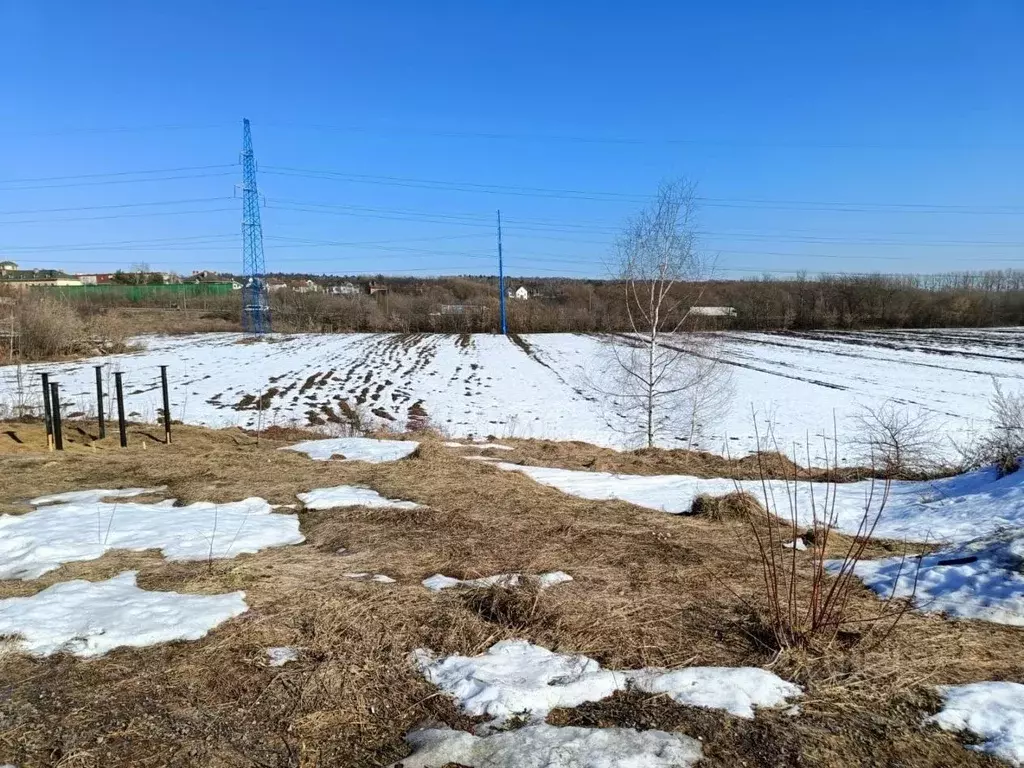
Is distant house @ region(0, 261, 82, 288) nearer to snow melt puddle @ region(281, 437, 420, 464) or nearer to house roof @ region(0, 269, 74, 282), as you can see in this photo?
house roof @ region(0, 269, 74, 282)

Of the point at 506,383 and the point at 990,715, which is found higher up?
the point at 990,715

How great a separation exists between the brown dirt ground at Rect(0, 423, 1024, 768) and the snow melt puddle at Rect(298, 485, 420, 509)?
0.60 meters

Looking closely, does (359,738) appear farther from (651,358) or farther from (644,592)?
(651,358)

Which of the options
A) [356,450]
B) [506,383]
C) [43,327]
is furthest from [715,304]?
[356,450]

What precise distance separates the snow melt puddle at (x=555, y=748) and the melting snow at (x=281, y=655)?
91 cm

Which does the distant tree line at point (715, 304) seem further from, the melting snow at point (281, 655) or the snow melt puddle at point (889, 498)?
the melting snow at point (281, 655)

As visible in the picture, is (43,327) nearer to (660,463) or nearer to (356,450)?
(356,450)

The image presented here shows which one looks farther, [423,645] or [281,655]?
[423,645]

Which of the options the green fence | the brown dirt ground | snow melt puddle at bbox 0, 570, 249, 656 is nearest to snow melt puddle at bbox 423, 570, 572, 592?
the brown dirt ground

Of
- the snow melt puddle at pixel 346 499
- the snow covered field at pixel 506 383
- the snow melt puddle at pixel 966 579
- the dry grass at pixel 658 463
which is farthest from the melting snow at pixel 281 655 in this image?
the snow covered field at pixel 506 383

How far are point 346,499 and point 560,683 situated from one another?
172 inches

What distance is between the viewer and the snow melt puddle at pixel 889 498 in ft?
21.7

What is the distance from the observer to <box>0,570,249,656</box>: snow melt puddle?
11.1 ft

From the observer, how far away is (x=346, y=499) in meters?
6.89
